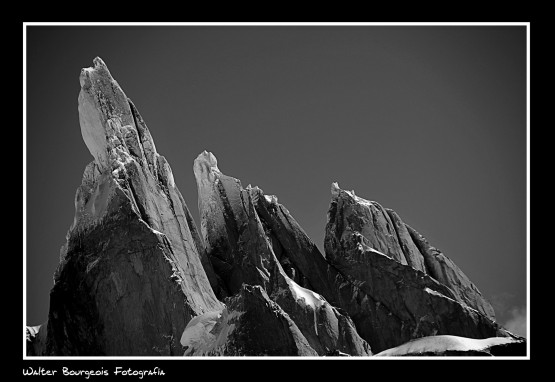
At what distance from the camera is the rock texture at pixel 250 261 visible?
59.1 m

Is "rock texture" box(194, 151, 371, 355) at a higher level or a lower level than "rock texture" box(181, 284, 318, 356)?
higher

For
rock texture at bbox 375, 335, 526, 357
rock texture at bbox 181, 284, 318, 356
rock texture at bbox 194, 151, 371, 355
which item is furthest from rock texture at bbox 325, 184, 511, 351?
rock texture at bbox 181, 284, 318, 356

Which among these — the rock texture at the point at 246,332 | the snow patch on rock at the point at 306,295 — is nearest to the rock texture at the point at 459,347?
the snow patch on rock at the point at 306,295

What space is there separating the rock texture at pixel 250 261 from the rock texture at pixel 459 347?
269cm

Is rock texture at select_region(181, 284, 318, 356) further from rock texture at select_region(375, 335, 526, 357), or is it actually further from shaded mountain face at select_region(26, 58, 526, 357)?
rock texture at select_region(375, 335, 526, 357)

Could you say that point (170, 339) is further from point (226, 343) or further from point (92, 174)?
point (92, 174)

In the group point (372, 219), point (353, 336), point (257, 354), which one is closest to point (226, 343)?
point (257, 354)

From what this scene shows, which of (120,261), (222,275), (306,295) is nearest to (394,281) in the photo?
(306,295)

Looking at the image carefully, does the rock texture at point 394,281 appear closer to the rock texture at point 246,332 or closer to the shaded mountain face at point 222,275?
the shaded mountain face at point 222,275

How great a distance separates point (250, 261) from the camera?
2518 inches

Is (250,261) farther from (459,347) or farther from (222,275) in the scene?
(459,347)

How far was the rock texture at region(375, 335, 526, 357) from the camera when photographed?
5506 centimetres

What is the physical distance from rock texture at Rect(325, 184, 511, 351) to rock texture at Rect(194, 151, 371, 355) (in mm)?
3882

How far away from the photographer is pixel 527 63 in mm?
42438
